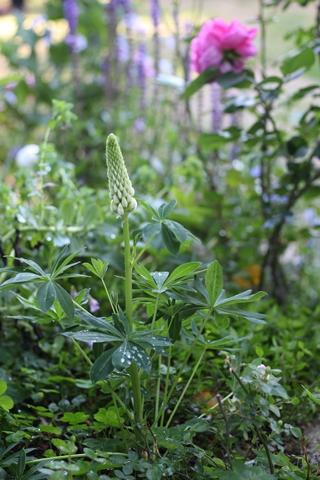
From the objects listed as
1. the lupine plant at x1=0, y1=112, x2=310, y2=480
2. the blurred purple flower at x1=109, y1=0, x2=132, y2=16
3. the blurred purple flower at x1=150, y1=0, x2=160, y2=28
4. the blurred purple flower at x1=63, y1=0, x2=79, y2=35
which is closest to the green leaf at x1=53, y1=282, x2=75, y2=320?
the lupine plant at x1=0, y1=112, x2=310, y2=480

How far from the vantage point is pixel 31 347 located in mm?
1026

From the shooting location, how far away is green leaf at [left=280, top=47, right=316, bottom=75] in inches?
44.6

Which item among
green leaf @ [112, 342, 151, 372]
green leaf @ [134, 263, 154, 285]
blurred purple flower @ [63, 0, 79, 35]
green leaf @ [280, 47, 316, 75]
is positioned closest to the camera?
green leaf @ [112, 342, 151, 372]

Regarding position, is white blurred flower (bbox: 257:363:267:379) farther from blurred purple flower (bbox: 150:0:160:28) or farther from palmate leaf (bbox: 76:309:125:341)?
blurred purple flower (bbox: 150:0:160:28)

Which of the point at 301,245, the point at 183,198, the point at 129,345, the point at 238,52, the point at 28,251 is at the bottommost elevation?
the point at 301,245

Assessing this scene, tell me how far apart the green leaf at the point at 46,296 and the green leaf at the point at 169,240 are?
173 mm

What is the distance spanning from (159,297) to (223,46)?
755 millimetres

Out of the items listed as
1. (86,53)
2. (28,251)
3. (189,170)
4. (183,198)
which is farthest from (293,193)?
(86,53)

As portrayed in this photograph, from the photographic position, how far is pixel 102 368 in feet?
1.98

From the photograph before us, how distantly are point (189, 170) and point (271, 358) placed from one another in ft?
2.09

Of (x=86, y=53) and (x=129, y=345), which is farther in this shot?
(x=86, y=53)

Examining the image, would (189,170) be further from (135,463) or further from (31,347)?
(135,463)

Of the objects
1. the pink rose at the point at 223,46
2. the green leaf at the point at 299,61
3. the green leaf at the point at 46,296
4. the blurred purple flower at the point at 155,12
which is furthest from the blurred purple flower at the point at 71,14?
the green leaf at the point at 46,296

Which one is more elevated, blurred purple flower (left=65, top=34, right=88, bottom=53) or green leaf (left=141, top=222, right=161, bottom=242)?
green leaf (left=141, top=222, right=161, bottom=242)
